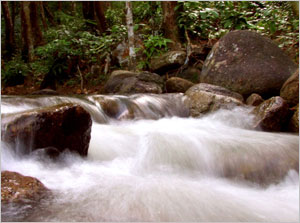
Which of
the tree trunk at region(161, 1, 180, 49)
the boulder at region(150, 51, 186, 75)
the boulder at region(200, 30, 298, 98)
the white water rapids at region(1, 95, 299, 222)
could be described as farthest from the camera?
the tree trunk at region(161, 1, 180, 49)

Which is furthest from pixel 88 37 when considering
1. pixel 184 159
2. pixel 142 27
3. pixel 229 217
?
pixel 229 217

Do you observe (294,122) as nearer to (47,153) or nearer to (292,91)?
(292,91)

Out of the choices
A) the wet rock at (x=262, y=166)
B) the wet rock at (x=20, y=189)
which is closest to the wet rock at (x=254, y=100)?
the wet rock at (x=262, y=166)

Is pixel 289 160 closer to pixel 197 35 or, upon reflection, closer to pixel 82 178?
pixel 82 178

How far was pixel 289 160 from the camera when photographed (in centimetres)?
285

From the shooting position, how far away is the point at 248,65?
5.39 metres

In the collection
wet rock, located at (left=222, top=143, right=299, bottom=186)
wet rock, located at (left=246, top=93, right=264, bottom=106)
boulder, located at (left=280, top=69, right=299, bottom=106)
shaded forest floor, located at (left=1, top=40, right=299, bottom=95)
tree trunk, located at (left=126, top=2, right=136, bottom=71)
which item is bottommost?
shaded forest floor, located at (left=1, top=40, right=299, bottom=95)

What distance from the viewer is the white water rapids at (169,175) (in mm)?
1801

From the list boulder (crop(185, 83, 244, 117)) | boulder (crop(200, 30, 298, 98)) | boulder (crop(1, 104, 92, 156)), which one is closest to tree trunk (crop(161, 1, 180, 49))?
boulder (crop(200, 30, 298, 98))

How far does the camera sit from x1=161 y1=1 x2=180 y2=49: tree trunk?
827 cm

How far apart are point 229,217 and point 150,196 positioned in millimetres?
580

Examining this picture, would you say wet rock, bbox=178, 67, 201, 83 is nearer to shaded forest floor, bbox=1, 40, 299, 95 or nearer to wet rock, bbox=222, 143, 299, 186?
shaded forest floor, bbox=1, 40, 299, 95

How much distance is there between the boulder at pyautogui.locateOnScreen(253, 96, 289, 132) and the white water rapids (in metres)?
0.22

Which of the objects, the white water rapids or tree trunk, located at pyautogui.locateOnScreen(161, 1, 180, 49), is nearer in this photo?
the white water rapids
